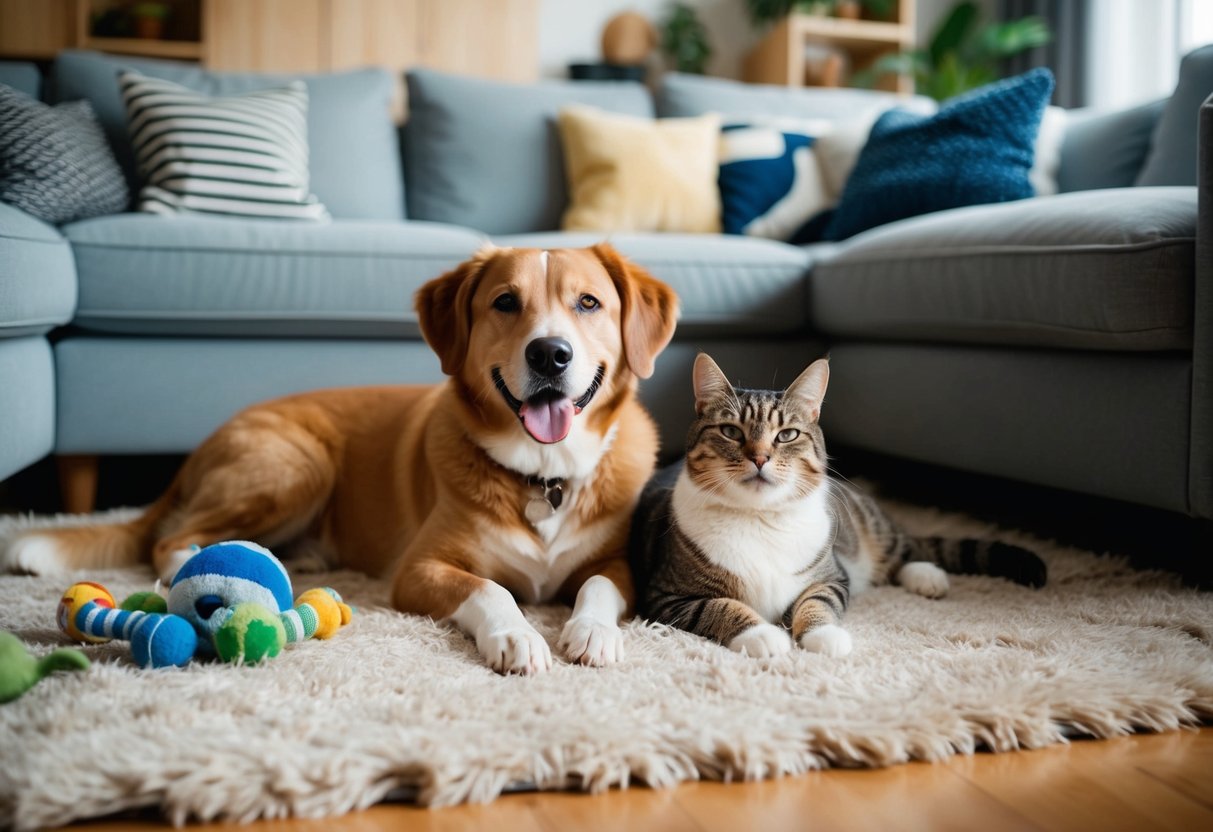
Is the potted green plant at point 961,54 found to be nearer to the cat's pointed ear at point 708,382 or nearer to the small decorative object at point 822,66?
the small decorative object at point 822,66

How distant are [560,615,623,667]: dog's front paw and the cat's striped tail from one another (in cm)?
91

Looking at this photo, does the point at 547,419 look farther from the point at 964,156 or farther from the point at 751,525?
the point at 964,156

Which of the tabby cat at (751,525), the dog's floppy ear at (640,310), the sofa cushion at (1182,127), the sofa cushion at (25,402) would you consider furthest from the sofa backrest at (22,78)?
the sofa cushion at (1182,127)

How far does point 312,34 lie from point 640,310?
173 inches

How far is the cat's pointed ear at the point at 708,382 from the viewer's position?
5.80ft

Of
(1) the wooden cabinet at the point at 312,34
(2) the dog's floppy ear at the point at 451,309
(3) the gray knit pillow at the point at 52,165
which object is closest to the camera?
(2) the dog's floppy ear at the point at 451,309

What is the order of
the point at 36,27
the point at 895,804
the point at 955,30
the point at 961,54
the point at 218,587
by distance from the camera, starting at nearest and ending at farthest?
the point at 895,804, the point at 218,587, the point at 36,27, the point at 955,30, the point at 961,54

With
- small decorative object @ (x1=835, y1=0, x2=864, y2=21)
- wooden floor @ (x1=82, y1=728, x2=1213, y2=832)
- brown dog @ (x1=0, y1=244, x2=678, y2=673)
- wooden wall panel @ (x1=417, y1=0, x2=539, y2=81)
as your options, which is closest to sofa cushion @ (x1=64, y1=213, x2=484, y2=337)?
brown dog @ (x1=0, y1=244, x2=678, y2=673)

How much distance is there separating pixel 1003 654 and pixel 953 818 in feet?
1.65

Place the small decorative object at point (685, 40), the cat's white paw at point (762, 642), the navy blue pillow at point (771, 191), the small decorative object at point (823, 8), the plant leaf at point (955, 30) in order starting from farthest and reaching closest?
the small decorative object at point (685, 40), the small decorative object at point (823, 8), the plant leaf at point (955, 30), the navy blue pillow at point (771, 191), the cat's white paw at point (762, 642)

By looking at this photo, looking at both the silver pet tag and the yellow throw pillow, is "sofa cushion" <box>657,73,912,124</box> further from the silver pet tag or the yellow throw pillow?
the silver pet tag

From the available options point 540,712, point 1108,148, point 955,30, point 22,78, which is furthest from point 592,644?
point 955,30

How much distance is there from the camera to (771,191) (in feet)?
12.3

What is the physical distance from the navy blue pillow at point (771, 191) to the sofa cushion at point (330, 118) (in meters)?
1.35
